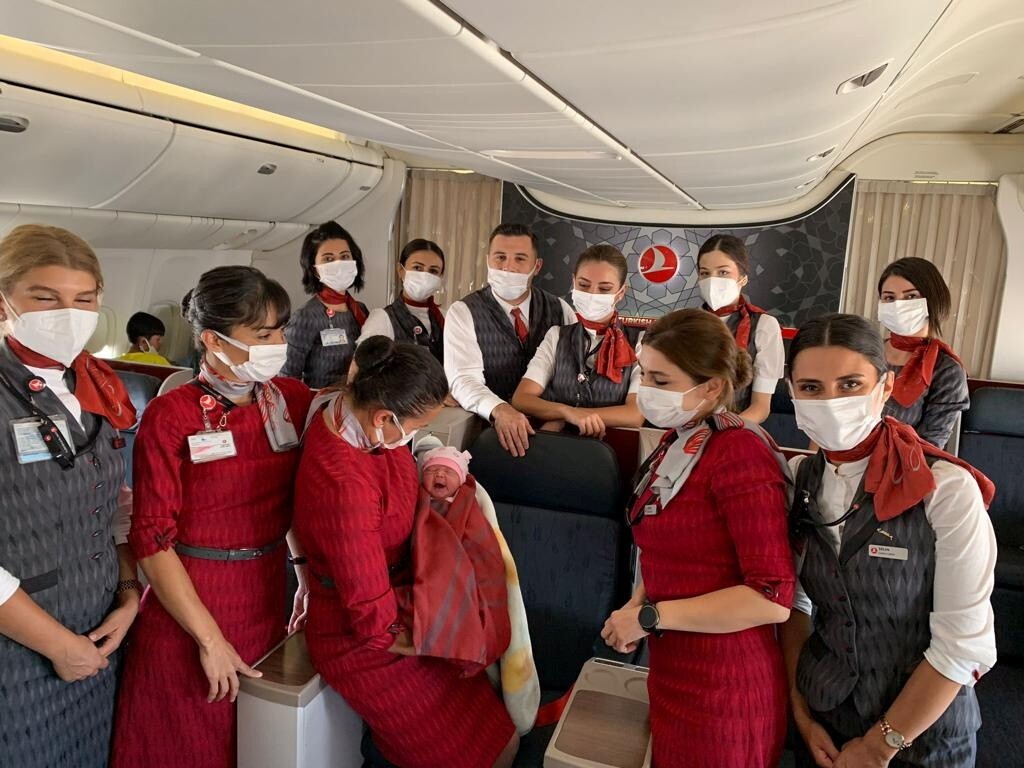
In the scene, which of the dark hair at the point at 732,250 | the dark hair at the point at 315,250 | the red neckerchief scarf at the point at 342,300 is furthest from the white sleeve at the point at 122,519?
the dark hair at the point at 732,250

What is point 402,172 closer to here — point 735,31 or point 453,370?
point 453,370

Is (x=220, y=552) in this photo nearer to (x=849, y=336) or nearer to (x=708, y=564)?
(x=708, y=564)

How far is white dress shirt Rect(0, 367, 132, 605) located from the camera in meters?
1.49

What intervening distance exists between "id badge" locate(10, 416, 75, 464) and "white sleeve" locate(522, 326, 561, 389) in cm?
160

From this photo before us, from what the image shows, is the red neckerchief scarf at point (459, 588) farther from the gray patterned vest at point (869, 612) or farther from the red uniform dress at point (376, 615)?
the gray patterned vest at point (869, 612)

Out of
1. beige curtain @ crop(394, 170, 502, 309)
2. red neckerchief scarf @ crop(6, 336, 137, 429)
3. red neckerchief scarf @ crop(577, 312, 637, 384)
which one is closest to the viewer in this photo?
red neckerchief scarf @ crop(6, 336, 137, 429)

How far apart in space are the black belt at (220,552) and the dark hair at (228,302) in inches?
19.6

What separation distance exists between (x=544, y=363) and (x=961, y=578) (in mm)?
1631

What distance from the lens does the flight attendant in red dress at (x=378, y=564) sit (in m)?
1.77

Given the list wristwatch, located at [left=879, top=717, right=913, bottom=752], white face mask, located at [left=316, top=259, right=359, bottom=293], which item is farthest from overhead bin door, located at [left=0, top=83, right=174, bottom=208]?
wristwatch, located at [left=879, top=717, right=913, bottom=752]

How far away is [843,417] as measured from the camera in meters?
1.57

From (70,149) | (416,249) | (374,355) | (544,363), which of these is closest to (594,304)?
(544,363)

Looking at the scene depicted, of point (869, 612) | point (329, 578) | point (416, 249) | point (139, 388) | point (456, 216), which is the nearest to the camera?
point (869, 612)

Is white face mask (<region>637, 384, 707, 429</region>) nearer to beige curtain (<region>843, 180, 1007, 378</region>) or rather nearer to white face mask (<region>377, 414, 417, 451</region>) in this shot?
white face mask (<region>377, 414, 417, 451</region>)
